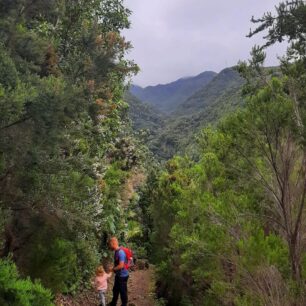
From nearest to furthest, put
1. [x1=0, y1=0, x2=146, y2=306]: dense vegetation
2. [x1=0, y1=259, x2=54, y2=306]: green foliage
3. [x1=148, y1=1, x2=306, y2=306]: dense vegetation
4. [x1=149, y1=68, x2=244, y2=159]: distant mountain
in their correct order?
[x1=0, y1=259, x2=54, y2=306]: green foliage → [x1=0, y1=0, x2=146, y2=306]: dense vegetation → [x1=148, y1=1, x2=306, y2=306]: dense vegetation → [x1=149, y1=68, x2=244, y2=159]: distant mountain

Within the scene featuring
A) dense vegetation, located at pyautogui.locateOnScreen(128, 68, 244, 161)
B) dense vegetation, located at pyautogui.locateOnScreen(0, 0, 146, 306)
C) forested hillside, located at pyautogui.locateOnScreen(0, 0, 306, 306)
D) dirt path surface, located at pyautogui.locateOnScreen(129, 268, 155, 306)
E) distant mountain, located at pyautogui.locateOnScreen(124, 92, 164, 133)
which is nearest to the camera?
dense vegetation, located at pyautogui.locateOnScreen(0, 0, 146, 306)

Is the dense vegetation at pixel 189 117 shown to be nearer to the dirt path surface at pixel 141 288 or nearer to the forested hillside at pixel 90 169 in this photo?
the dirt path surface at pixel 141 288

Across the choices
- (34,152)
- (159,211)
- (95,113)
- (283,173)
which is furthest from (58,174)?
(159,211)

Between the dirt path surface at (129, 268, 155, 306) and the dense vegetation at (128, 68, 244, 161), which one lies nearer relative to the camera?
the dirt path surface at (129, 268, 155, 306)

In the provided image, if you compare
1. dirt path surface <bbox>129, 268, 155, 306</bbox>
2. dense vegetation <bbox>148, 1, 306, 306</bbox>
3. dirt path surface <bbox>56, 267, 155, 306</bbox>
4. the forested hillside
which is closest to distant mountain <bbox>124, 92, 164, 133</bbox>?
dirt path surface <bbox>129, 268, 155, 306</bbox>

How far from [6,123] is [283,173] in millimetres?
5018

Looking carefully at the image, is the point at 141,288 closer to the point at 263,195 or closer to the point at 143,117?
the point at 263,195

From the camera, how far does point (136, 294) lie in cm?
1606

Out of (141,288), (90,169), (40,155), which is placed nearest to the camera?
(40,155)

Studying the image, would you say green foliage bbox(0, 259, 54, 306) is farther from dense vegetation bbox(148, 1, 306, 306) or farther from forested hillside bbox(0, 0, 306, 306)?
dense vegetation bbox(148, 1, 306, 306)

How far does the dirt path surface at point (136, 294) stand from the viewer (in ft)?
37.4

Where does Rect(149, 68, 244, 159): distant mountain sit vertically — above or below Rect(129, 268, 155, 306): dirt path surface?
above

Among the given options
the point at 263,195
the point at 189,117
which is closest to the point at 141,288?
the point at 263,195

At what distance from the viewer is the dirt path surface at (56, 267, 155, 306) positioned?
11398mm
